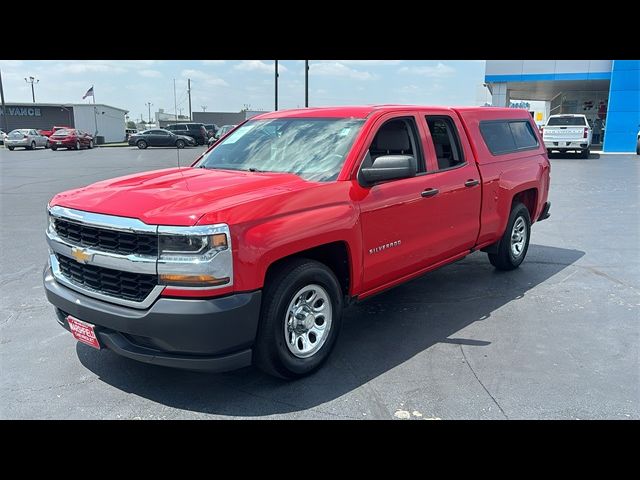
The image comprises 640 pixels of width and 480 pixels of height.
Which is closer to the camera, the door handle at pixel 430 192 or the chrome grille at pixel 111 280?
the chrome grille at pixel 111 280

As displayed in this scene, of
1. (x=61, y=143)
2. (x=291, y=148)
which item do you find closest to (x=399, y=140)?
(x=291, y=148)

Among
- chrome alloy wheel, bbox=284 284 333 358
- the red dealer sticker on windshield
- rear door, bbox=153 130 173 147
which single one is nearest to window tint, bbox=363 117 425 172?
chrome alloy wheel, bbox=284 284 333 358

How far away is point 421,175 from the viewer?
476 centimetres

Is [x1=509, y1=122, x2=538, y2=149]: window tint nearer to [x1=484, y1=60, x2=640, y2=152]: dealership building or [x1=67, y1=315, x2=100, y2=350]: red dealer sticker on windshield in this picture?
[x1=67, y1=315, x2=100, y2=350]: red dealer sticker on windshield

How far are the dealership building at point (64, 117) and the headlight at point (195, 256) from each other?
61789 mm

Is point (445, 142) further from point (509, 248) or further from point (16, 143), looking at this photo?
point (16, 143)

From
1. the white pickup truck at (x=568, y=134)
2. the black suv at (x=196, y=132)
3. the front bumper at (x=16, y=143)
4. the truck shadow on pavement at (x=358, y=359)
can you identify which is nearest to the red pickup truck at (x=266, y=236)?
the truck shadow on pavement at (x=358, y=359)

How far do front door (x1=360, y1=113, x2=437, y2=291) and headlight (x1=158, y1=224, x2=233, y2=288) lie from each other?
4.26 ft

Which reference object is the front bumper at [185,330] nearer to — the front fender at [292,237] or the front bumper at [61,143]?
the front fender at [292,237]

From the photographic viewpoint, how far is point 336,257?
4082 mm

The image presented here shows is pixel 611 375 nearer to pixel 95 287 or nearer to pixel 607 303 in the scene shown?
pixel 607 303

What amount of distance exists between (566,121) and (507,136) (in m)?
20.7

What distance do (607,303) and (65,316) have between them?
16.8 ft

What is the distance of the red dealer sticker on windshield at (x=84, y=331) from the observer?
3490 millimetres
